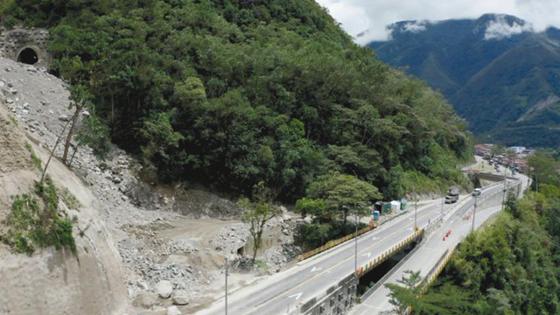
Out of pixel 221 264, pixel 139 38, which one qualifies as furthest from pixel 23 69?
pixel 221 264

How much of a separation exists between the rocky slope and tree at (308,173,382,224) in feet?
16.5

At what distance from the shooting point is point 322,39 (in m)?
83.9

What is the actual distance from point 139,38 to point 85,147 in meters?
17.6

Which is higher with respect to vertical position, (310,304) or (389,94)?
(389,94)

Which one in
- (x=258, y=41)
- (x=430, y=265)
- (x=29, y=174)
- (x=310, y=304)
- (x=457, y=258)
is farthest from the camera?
(x=258, y=41)

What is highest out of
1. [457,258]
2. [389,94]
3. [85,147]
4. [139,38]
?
[139,38]

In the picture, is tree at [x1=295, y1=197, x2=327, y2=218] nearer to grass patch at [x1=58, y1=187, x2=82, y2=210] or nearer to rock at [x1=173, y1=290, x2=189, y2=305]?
rock at [x1=173, y1=290, x2=189, y2=305]

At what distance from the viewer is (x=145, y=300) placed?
29.7 metres

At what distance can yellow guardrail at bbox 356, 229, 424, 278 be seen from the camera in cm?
3638

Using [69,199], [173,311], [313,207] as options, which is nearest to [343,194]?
[313,207]

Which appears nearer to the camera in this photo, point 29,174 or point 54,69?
point 29,174

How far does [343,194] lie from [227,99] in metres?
17.8

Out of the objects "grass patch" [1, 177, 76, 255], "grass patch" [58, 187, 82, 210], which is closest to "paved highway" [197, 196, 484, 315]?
"grass patch" [1, 177, 76, 255]

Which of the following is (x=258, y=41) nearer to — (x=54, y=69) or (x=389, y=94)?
(x=389, y=94)
